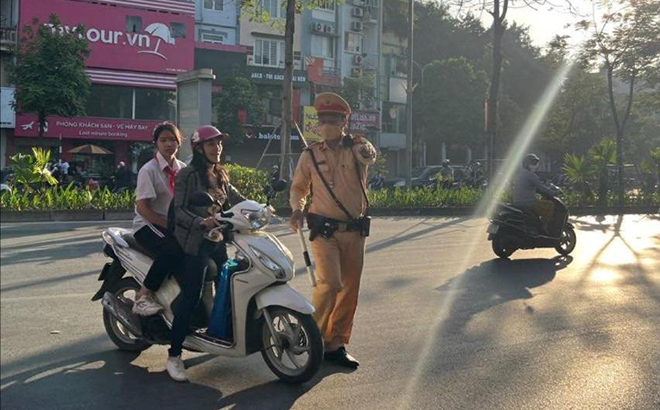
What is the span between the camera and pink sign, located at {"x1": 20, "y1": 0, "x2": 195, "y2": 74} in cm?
3416

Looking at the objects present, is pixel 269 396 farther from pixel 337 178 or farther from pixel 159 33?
pixel 159 33

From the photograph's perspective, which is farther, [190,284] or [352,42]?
[352,42]

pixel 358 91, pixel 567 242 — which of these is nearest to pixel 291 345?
pixel 567 242

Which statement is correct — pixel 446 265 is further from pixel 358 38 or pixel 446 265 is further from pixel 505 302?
Answer: pixel 358 38

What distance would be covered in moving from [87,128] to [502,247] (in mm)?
27202

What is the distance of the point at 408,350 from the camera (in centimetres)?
580

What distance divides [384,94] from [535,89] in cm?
1276

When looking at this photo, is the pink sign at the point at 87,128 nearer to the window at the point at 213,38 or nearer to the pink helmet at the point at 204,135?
the window at the point at 213,38

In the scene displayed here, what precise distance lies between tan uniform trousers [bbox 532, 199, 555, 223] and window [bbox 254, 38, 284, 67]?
33154 millimetres

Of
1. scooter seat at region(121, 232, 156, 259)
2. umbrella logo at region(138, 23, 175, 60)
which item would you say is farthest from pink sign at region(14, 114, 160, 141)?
scooter seat at region(121, 232, 156, 259)

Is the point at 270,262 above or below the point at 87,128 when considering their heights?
below

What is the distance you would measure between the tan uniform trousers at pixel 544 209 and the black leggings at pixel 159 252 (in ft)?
25.1

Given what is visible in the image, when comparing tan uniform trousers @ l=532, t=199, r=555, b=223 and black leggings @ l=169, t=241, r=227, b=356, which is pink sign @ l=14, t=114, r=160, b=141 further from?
black leggings @ l=169, t=241, r=227, b=356

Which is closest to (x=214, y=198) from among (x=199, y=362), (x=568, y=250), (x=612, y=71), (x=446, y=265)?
(x=199, y=362)
